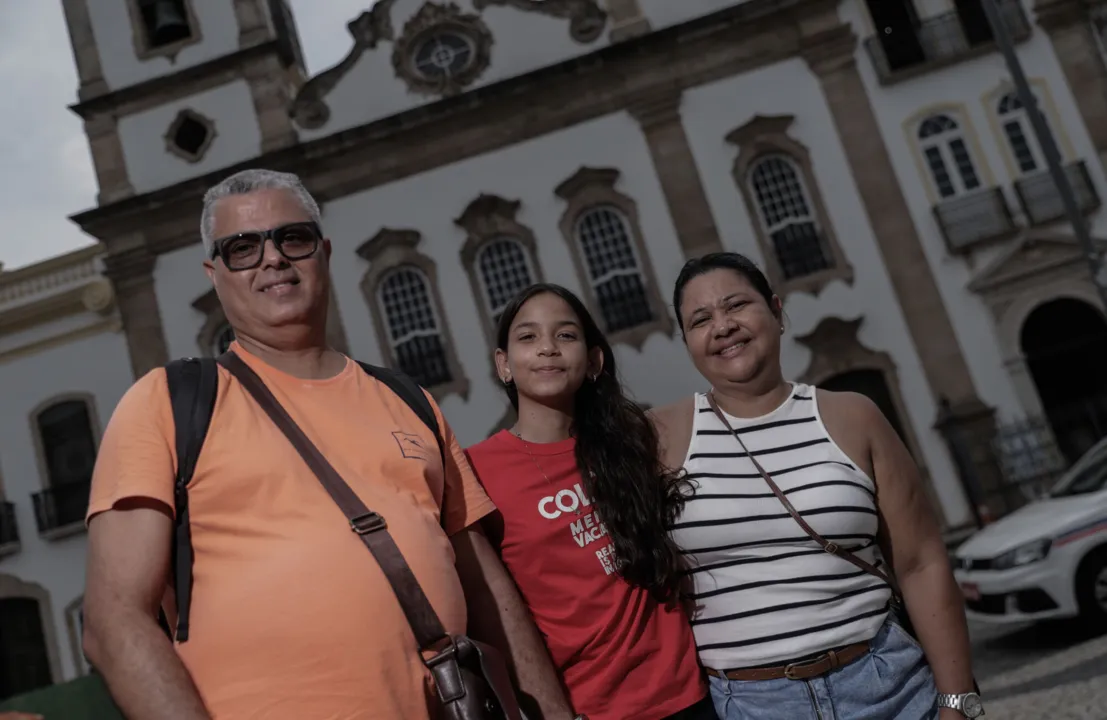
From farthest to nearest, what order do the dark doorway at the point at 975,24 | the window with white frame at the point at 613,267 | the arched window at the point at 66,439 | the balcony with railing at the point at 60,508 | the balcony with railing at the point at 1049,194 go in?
the arched window at the point at 66,439, the balcony with railing at the point at 60,508, the window with white frame at the point at 613,267, the dark doorway at the point at 975,24, the balcony with railing at the point at 1049,194

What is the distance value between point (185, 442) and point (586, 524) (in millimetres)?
1279

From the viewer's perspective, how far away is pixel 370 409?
228cm

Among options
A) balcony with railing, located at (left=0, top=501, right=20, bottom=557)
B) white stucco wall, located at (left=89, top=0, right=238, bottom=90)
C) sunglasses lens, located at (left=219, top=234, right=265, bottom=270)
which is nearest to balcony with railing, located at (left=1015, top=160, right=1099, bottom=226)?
white stucco wall, located at (left=89, top=0, right=238, bottom=90)

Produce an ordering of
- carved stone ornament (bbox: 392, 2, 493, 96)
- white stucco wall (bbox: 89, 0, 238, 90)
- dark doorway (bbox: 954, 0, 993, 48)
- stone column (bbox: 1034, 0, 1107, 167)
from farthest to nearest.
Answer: white stucco wall (bbox: 89, 0, 238, 90) < carved stone ornament (bbox: 392, 2, 493, 96) < dark doorway (bbox: 954, 0, 993, 48) < stone column (bbox: 1034, 0, 1107, 167)

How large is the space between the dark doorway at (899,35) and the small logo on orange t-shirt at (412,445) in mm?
15959

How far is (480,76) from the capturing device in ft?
55.1

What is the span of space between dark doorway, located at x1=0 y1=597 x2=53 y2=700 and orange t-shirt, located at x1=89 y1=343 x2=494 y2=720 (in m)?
17.4

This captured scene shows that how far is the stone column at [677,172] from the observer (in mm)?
15773

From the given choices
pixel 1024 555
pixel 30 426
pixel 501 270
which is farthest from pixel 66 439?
pixel 1024 555

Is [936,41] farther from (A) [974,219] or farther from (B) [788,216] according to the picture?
(B) [788,216]

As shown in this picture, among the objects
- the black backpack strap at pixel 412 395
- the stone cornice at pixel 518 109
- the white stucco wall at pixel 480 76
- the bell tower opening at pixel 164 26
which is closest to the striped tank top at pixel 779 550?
the black backpack strap at pixel 412 395

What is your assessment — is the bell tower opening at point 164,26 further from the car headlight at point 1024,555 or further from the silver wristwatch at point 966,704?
the silver wristwatch at point 966,704

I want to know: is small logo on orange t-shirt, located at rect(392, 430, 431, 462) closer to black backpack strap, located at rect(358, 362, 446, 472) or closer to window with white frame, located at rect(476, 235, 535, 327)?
black backpack strap, located at rect(358, 362, 446, 472)

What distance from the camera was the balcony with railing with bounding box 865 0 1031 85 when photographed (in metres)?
15.8
